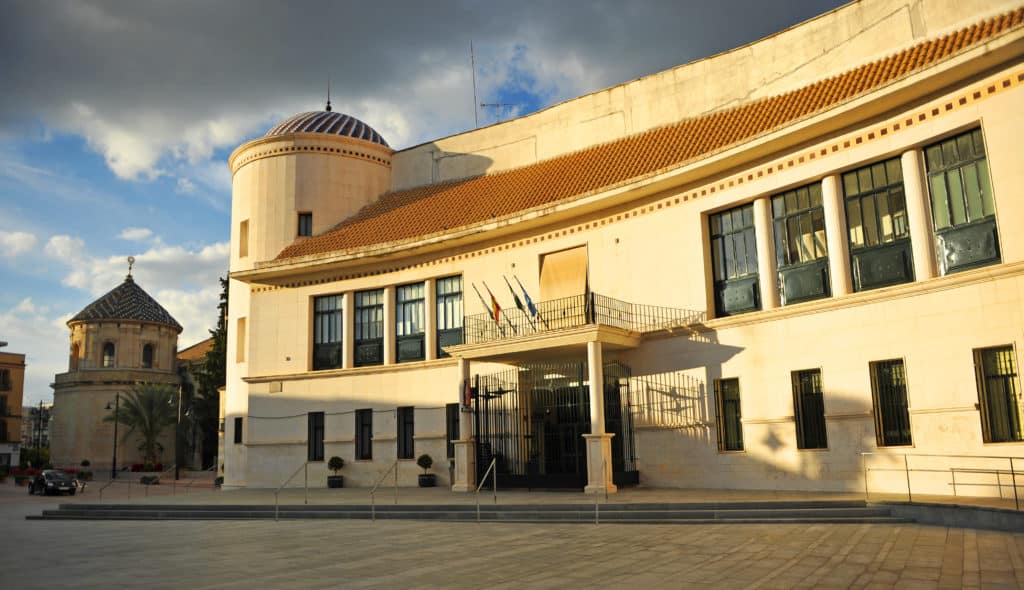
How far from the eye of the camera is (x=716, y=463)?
19.6 metres

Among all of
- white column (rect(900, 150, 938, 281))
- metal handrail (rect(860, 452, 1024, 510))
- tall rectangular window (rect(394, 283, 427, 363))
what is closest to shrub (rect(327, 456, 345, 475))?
tall rectangular window (rect(394, 283, 427, 363))

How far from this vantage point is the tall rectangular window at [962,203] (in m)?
15.7

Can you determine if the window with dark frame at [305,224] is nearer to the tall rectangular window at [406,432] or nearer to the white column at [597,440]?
the tall rectangular window at [406,432]

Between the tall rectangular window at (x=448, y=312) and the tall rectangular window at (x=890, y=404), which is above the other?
the tall rectangular window at (x=448, y=312)

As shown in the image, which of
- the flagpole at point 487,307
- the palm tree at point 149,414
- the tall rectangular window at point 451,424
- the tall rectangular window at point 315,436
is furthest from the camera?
the palm tree at point 149,414

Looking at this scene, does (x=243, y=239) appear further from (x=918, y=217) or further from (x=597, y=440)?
(x=918, y=217)

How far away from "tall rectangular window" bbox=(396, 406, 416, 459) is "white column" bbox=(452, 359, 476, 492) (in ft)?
13.5

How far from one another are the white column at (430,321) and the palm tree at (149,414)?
43.0 meters

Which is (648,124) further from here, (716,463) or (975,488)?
(975,488)

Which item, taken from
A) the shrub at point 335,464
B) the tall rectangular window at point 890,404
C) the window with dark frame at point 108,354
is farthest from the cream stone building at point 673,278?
the window with dark frame at point 108,354

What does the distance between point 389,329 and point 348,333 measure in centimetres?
179

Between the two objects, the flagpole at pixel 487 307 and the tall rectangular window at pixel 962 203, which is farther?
the flagpole at pixel 487 307

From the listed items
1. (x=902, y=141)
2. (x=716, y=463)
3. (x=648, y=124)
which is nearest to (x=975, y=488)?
(x=716, y=463)

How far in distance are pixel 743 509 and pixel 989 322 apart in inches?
235
